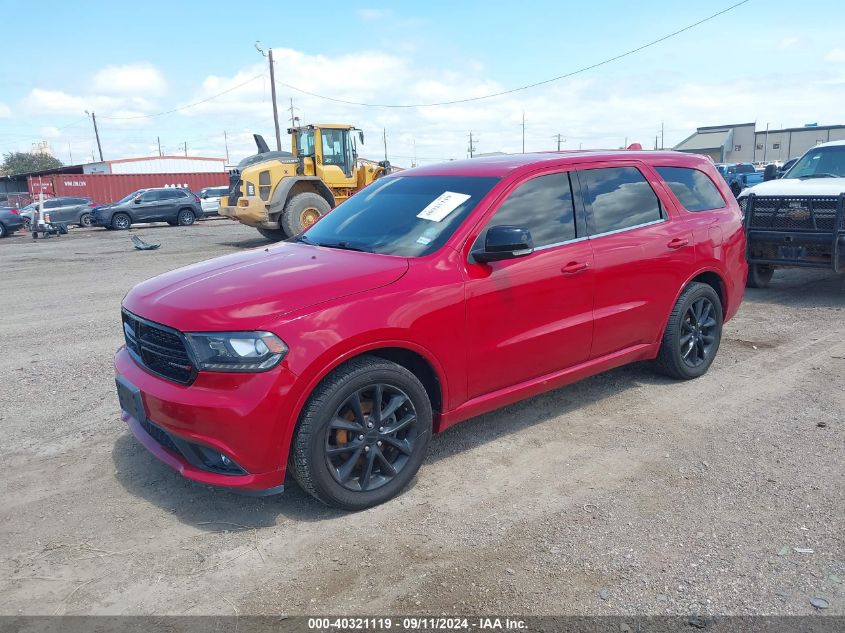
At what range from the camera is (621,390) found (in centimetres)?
525

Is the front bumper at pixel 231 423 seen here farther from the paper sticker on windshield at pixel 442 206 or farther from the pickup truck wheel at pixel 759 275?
the pickup truck wheel at pixel 759 275

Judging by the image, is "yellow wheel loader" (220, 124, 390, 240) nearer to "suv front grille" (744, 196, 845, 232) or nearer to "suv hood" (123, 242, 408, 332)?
"suv front grille" (744, 196, 845, 232)

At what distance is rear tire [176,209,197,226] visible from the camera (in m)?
28.2

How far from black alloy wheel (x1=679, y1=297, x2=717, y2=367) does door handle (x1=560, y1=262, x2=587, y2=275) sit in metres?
1.32

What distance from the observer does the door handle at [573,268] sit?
4.25 meters

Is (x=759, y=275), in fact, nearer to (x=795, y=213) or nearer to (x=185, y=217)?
(x=795, y=213)

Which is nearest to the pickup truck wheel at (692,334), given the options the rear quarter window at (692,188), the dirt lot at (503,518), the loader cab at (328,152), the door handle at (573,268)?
the dirt lot at (503,518)

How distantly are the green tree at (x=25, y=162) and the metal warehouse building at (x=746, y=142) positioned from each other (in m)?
83.0

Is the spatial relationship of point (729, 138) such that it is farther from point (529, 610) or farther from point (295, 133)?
point (529, 610)

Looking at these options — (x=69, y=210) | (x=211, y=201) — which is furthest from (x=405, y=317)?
(x=211, y=201)

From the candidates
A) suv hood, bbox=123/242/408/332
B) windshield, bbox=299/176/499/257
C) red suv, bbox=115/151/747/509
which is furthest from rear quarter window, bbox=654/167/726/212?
suv hood, bbox=123/242/408/332

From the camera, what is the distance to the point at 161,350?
3.38m

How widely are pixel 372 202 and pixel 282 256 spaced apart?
897 millimetres

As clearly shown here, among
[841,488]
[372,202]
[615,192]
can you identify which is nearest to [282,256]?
[372,202]
